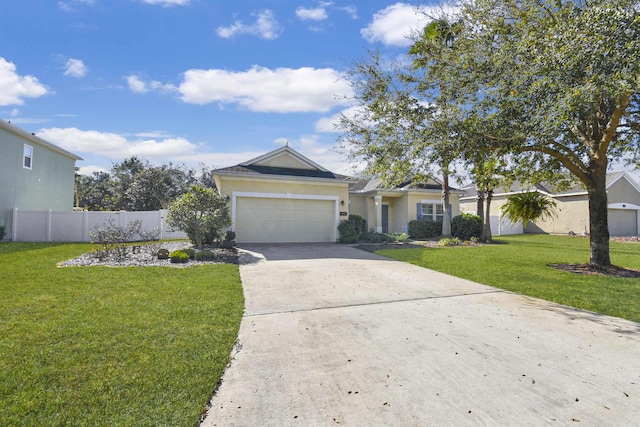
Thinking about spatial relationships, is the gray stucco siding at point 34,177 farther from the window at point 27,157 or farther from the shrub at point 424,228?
the shrub at point 424,228

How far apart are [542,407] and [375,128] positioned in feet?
26.2

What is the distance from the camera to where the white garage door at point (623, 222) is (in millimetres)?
22375

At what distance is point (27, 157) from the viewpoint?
54.0 feet

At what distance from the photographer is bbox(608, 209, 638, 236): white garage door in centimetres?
2238

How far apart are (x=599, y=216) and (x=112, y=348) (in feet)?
36.8

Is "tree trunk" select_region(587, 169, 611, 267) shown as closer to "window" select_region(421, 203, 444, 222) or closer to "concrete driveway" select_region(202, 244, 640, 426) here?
"concrete driveway" select_region(202, 244, 640, 426)

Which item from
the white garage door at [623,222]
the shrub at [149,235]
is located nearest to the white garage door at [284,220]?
the shrub at [149,235]

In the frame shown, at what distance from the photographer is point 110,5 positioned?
337 inches

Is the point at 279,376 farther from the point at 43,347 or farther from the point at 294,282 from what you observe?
the point at 294,282

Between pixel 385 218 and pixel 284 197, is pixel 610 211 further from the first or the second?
pixel 284 197

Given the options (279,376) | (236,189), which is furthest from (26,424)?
(236,189)

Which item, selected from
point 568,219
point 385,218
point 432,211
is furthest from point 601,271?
point 568,219

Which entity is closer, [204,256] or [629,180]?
[204,256]

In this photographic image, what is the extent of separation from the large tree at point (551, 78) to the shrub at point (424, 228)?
966 centimetres
